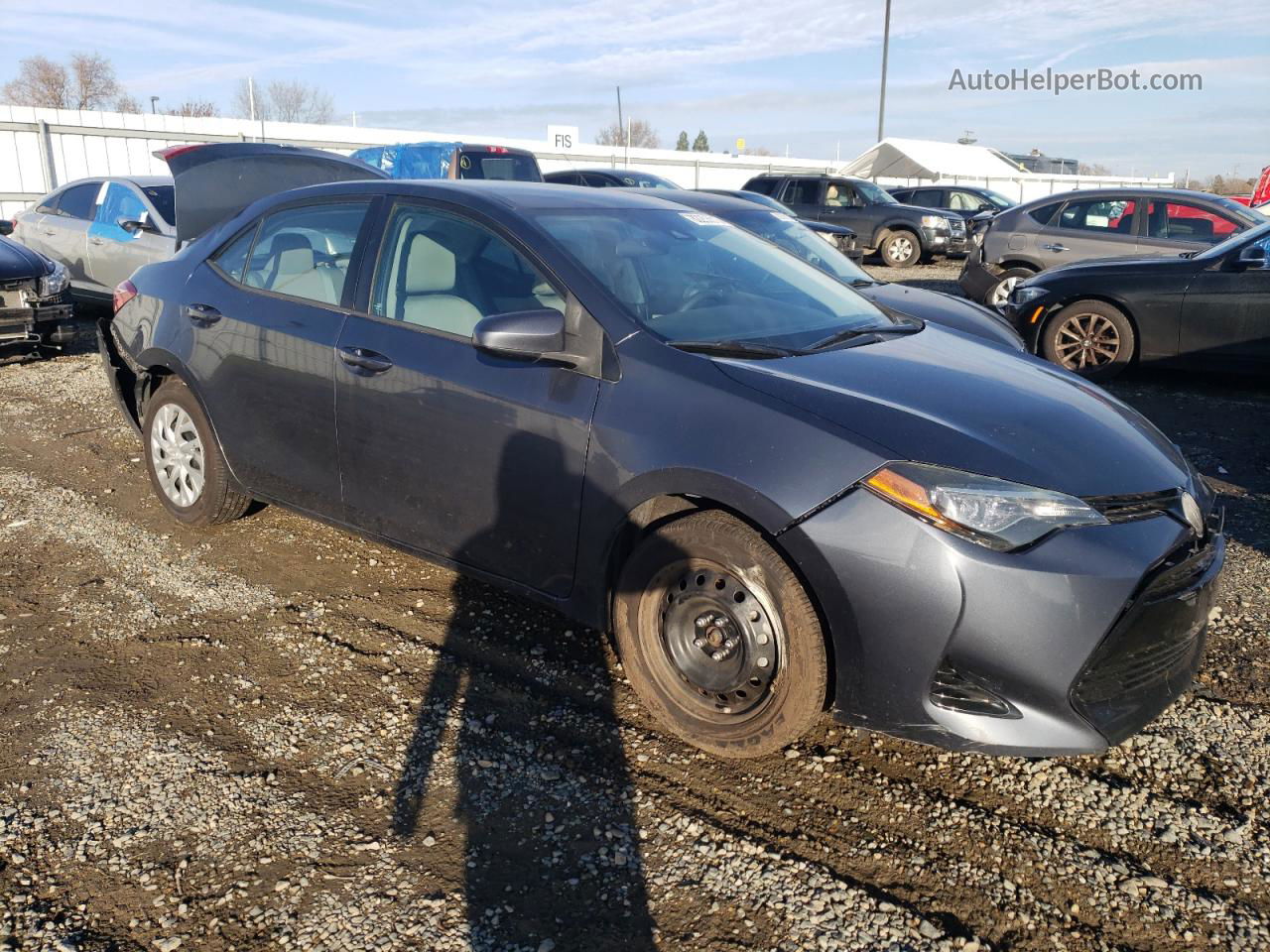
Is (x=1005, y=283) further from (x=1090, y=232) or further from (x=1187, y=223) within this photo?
(x=1187, y=223)

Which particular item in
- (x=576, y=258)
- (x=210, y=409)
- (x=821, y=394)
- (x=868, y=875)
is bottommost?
(x=868, y=875)

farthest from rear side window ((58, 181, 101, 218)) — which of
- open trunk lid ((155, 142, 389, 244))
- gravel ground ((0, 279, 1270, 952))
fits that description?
gravel ground ((0, 279, 1270, 952))

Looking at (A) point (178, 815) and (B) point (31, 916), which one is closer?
(B) point (31, 916)

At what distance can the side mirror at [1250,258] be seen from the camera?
7730mm

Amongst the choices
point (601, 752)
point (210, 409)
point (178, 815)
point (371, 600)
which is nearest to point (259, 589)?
point (371, 600)

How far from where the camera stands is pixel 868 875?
8.43 feet

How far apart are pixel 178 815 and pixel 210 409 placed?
2.25 m

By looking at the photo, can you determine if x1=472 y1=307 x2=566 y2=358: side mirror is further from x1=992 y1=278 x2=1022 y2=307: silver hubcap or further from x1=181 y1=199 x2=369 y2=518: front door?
x1=992 y1=278 x2=1022 y2=307: silver hubcap

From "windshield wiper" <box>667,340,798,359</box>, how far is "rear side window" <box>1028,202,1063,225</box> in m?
9.69

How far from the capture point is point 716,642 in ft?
9.75

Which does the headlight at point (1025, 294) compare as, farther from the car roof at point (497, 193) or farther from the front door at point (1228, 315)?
the car roof at point (497, 193)

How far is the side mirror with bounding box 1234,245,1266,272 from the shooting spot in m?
7.73

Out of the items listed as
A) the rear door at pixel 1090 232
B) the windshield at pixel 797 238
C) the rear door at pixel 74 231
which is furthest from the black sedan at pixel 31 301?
the rear door at pixel 1090 232

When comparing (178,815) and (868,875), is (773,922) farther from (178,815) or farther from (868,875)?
(178,815)
